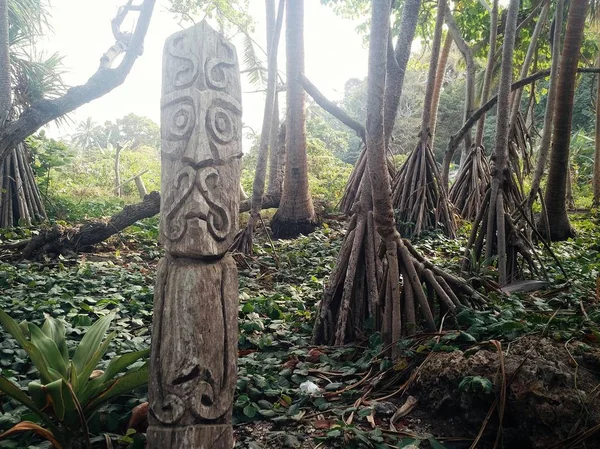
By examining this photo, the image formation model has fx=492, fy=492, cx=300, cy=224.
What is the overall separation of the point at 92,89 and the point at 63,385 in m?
3.32

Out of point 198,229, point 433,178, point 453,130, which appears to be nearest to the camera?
point 198,229

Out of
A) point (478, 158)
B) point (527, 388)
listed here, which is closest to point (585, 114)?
point (478, 158)

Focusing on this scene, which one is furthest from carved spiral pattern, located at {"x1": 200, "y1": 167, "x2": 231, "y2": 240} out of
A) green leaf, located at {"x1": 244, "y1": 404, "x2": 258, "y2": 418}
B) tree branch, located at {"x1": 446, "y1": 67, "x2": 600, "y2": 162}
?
tree branch, located at {"x1": 446, "y1": 67, "x2": 600, "y2": 162}

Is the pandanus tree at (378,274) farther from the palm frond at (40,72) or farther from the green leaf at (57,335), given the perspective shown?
the palm frond at (40,72)

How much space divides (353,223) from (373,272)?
0.43 meters

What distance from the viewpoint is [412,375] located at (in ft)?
8.67

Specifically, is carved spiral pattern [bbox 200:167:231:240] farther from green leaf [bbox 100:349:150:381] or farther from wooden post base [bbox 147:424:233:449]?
wooden post base [bbox 147:424:233:449]

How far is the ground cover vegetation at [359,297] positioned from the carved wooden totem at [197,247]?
0.28 metres

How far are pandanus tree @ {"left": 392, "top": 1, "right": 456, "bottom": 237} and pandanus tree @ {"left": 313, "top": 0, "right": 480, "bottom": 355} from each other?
296 cm

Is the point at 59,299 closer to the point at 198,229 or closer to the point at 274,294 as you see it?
the point at 274,294

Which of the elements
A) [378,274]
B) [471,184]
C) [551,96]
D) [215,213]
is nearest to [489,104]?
[551,96]

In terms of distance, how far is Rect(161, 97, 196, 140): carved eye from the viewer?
7.32ft

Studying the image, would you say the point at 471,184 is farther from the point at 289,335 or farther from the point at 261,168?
the point at 289,335

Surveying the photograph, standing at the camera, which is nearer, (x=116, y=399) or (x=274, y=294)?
(x=116, y=399)
